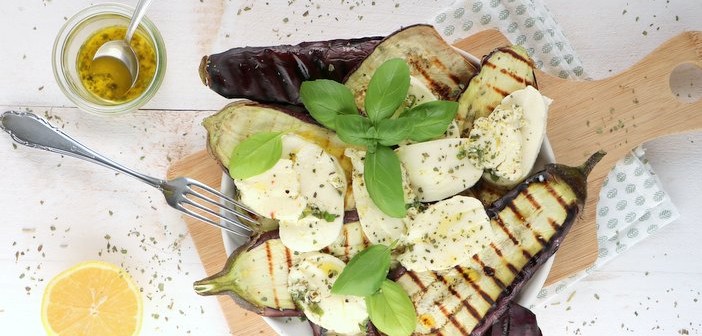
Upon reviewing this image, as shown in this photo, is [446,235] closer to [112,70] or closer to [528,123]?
[528,123]

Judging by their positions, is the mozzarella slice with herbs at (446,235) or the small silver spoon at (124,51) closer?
the mozzarella slice with herbs at (446,235)

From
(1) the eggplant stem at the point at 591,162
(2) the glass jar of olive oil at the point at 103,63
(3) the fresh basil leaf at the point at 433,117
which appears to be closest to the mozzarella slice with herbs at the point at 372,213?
(3) the fresh basil leaf at the point at 433,117

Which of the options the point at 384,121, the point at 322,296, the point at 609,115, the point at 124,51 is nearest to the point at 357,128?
the point at 384,121

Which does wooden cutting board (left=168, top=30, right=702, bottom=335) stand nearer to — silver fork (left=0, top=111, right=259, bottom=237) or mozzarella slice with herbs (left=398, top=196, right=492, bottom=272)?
mozzarella slice with herbs (left=398, top=196, right=492, bottom=272)

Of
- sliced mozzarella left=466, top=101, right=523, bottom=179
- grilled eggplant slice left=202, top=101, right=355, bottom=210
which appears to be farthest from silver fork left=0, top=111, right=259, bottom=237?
sliced mozzarella left=466, top=101, right=523, bottom=179

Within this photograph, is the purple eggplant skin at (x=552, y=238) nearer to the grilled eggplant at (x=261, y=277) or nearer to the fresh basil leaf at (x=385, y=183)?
the fresh basil leaf at (x=385, y=183)
